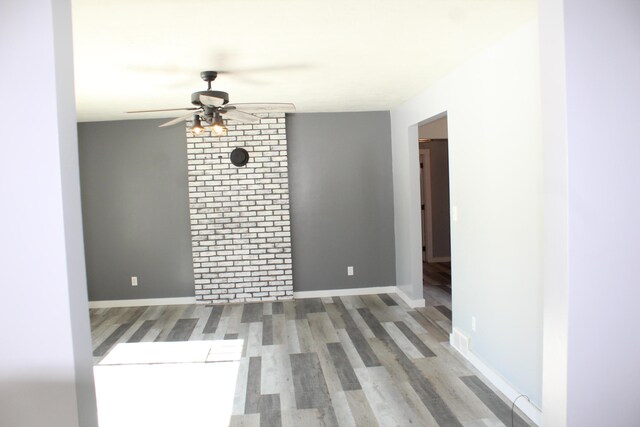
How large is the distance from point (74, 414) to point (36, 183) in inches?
28.6

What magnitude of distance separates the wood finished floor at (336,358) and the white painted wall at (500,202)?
346 mm

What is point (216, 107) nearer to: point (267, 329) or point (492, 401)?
point (267, 329)

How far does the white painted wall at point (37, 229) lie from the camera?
138 cm

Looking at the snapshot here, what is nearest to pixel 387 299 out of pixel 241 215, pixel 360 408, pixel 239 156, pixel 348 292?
pixel 348 292

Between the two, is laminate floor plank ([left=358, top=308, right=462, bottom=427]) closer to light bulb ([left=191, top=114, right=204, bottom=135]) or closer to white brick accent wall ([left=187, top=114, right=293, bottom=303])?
white brick accent wall ([left=187, top=114, right=293, bottom=303])

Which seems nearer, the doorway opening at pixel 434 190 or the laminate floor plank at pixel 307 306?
the laminate floor plank at pixel 307 306

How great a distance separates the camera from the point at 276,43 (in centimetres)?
293

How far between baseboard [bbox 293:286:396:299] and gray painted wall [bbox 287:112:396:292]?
60 millimetres

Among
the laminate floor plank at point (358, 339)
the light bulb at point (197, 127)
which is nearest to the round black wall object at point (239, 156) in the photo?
the light bulb at point (197, 127)

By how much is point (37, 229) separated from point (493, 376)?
3045 mm

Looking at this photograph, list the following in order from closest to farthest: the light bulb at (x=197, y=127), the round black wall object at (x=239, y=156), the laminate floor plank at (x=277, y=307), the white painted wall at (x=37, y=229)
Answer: the white painted wall at (x=37, y=229), the light bulb at (x=197, y=127), the laminate floor plank at (x=277, y=307), the round black wall object at (x=239, y=156)

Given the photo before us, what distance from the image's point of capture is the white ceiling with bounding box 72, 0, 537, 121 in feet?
7.74

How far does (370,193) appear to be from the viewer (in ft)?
19.9

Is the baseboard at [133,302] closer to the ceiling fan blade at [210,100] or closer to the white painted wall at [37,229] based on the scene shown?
the ceiling fan blade at [210,100]
